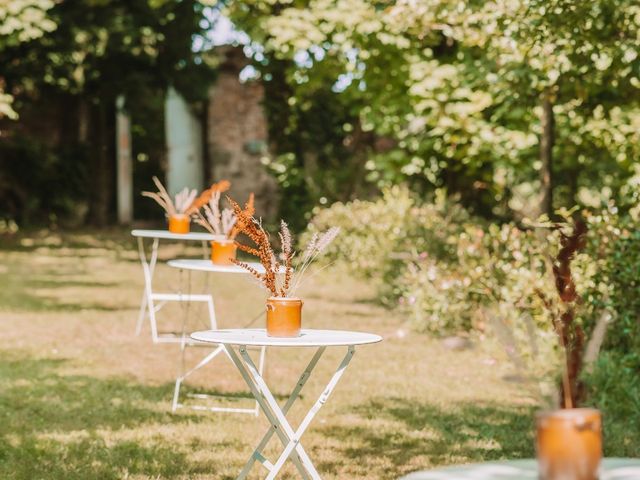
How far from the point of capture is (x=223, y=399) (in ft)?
24.3

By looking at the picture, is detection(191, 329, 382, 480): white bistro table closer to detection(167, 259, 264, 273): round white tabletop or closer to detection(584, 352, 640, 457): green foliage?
detection(167, 259, 264, 273): round white tabletop

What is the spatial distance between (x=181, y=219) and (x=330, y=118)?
602 inches

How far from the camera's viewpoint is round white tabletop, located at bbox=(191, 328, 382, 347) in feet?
14.7

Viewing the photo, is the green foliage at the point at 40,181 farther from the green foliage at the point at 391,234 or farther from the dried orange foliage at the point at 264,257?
the dried orange foliage at the point at 264,257

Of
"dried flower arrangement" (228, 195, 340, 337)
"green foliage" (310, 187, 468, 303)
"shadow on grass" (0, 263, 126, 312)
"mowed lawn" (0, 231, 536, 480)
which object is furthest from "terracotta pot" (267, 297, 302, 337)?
"shadow on grass" (0, 263, 126, 312)

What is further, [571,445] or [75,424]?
[75,424]

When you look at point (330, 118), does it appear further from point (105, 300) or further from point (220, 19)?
point (105, 300)

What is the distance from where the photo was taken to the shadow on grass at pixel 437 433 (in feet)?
20.2

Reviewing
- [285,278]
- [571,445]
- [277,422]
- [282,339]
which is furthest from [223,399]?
[571,445]

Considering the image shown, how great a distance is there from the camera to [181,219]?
29.3ft

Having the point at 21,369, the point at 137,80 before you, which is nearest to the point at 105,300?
the point at 21,369

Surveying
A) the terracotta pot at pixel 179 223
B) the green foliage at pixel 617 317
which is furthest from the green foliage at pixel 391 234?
the terracotta pot at pixel 179 223

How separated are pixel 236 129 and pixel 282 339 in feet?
65.0

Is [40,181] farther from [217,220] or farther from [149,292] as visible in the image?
→ [217,220]
